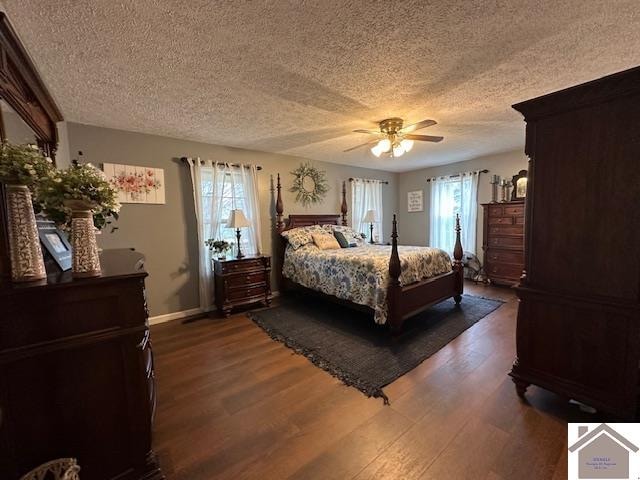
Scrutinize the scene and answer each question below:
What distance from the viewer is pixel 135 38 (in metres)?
1.53

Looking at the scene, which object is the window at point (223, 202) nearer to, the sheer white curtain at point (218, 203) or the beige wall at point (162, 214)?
the sheer white curtain at point (218, 203)

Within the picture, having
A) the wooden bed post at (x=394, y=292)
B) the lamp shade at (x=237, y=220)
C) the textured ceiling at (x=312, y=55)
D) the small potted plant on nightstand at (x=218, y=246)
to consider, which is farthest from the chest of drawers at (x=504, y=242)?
the small potted plant on nightstand at (x=218, y=246)

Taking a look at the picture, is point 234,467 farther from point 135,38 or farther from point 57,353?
point 135,38

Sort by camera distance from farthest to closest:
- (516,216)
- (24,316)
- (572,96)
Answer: (516,216)
(572,96)
(24,316)

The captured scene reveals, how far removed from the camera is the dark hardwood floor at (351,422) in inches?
52.7

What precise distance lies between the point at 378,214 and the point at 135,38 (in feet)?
16.0

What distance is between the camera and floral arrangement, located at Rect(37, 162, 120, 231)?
1128 millimetres

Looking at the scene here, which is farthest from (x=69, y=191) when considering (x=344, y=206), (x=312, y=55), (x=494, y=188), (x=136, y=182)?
(x=494, y=188)

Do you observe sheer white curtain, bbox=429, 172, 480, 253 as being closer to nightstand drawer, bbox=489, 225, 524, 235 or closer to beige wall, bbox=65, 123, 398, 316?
nightstand drawer, bbox=489, 225, 524, 235

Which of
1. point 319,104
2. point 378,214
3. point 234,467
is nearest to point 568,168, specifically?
point 319,104

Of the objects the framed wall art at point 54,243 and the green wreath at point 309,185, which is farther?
the green wreath at point 309,185

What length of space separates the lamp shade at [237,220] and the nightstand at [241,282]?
1.49 feet

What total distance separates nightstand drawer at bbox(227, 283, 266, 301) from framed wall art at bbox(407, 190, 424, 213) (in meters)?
3.96

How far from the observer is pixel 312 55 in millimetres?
1712
